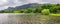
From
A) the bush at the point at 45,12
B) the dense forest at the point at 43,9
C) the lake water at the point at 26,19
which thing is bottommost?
the lake water at the point at 26,19

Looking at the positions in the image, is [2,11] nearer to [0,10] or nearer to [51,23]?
[0,10]

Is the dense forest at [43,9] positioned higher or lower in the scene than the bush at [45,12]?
higher

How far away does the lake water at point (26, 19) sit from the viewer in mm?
1310

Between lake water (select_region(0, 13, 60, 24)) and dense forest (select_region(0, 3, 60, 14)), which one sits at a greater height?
dense forest (select_region(0, 3, 60, 14))

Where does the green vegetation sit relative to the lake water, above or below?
above

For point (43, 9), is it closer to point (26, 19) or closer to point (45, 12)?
point (45, 12)

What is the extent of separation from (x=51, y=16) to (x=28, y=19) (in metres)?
0.27

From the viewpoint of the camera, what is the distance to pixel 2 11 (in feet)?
4.50

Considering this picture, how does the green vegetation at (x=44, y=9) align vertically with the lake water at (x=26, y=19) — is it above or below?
above

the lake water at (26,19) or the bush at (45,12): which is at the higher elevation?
the bush at (45,12)

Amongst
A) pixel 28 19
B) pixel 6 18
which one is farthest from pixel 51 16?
pixel 6 18

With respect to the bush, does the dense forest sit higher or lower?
higher

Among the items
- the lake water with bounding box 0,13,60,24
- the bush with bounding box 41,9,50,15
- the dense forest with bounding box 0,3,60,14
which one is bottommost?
the lake water with bounding box 0,13,60,24

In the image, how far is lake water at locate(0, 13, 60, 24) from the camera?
1.31 m
